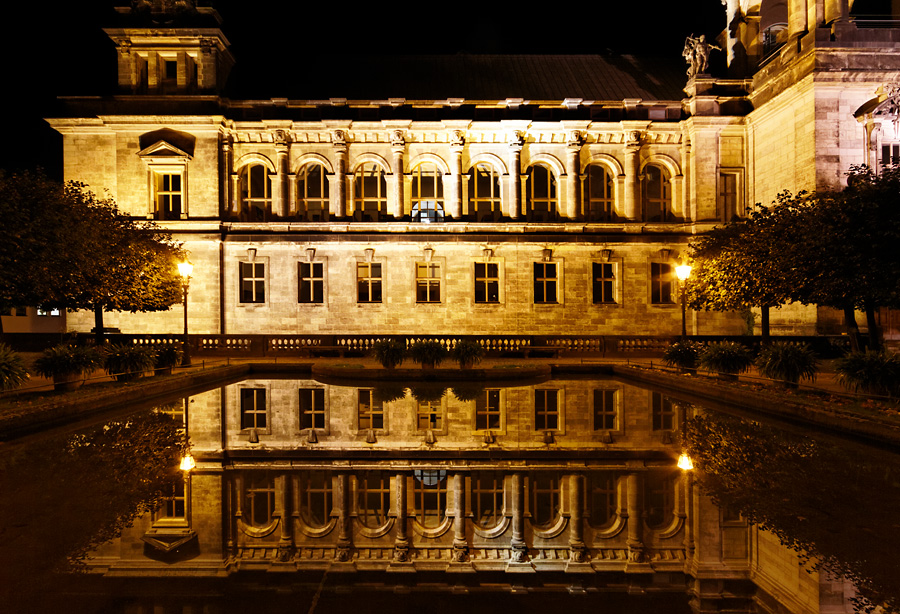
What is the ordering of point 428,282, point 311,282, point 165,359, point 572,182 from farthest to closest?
point 572,182 → point 428,282 → point 311,282 → point 165,359

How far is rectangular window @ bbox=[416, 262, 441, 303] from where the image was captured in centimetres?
3153

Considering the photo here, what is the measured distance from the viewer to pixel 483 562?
5344 mm

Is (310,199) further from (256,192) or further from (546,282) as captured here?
(546,282)

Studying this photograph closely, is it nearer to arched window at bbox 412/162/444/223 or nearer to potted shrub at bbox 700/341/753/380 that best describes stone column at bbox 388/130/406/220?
arched window at bbox 412/162/444/223

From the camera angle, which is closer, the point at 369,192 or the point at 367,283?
the point at 367,283

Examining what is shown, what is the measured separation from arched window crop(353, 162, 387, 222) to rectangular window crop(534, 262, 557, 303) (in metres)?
9.52

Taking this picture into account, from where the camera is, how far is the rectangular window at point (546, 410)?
11.9 metres

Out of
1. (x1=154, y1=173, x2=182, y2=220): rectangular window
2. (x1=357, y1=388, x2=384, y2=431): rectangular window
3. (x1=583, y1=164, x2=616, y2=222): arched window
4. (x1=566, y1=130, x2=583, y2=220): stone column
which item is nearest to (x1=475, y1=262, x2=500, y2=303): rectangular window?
(x1=566, y1=130, x2=583, y2=220): stone column

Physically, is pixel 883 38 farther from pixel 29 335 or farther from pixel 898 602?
pixel 29 335

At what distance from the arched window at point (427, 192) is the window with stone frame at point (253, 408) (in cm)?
1741

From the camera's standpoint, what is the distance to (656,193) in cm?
3328

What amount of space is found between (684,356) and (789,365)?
5252 millimetres

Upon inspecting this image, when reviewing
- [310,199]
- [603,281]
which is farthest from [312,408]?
[603,281]

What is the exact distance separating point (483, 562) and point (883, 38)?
32.2 metres
